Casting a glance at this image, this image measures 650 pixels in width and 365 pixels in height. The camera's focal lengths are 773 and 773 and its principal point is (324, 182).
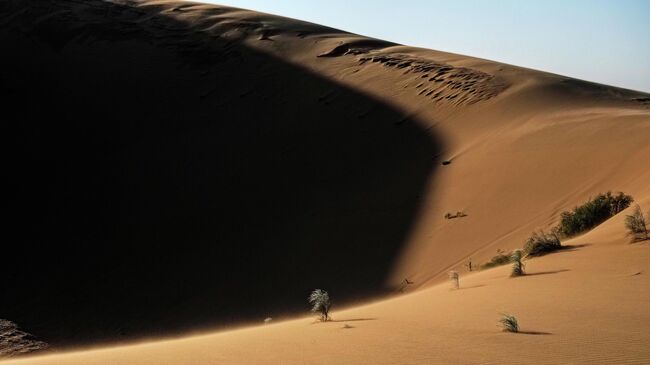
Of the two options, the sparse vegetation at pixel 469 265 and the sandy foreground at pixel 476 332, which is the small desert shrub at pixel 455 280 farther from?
the sparse vegetation at pixel 469 265

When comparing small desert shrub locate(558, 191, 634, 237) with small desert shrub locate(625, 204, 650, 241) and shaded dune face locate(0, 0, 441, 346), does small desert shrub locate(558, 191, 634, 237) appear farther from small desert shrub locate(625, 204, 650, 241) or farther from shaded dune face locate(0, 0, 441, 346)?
shaded dune face locate(0, 0, 441, 346)

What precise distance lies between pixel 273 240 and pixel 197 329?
147 inches

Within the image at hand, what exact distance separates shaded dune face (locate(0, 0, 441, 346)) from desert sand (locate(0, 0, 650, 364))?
0.07m

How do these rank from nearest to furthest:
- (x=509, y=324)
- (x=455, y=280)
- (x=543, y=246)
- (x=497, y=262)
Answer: (x=509, y=324)
(x=455, y=280)
(x=543, y=246)
(x=497, y=262)

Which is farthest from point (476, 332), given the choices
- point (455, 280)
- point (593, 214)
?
point (593, 214)

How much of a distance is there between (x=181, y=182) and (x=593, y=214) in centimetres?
1060

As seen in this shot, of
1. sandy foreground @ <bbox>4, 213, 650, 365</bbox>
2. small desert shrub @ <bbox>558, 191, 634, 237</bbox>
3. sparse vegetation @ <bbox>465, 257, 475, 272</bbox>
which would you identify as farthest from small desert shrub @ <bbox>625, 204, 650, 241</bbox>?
sparse vegetation @ <bbox>465, 257, 475, 272</bbox>

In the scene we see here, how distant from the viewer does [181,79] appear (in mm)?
26766

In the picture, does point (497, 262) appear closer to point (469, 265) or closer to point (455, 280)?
point (469, 265)

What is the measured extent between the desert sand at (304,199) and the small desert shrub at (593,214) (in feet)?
2.98

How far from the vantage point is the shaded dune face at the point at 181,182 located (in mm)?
13273

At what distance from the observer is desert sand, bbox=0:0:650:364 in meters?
6.16

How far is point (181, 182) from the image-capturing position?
19.0 m

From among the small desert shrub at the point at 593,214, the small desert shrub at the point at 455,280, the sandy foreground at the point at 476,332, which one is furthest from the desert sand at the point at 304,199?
the small desert shrub at the point at 593,214
